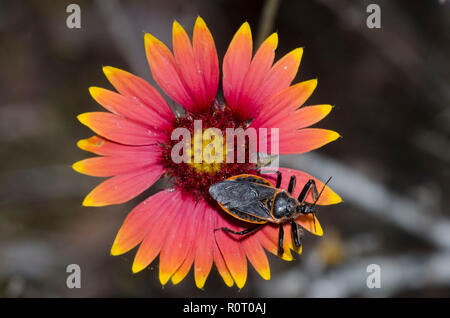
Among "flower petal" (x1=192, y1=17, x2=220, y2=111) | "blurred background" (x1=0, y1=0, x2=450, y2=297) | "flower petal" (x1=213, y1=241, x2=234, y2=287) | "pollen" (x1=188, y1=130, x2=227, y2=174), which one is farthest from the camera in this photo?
"blurred background" (x1=0, y1=0, x2=450, y2=297)

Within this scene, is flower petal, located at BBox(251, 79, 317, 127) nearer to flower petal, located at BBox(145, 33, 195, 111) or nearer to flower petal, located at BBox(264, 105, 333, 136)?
flower petal, located at BBox(264, 105, 333, 136)

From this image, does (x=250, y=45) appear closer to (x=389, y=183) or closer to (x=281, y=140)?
(x=281, y=140)

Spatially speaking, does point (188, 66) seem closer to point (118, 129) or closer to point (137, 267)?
point (118, 129)

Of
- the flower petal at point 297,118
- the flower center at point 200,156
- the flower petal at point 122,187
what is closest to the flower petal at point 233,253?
the flower center at point 200,156

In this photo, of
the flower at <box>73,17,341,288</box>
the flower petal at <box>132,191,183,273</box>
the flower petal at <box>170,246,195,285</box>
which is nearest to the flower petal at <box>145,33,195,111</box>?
the flower at <box>73,17,341,288</box>

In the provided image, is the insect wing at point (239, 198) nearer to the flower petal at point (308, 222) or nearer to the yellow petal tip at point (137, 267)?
the flower petal at point (308, 222)
